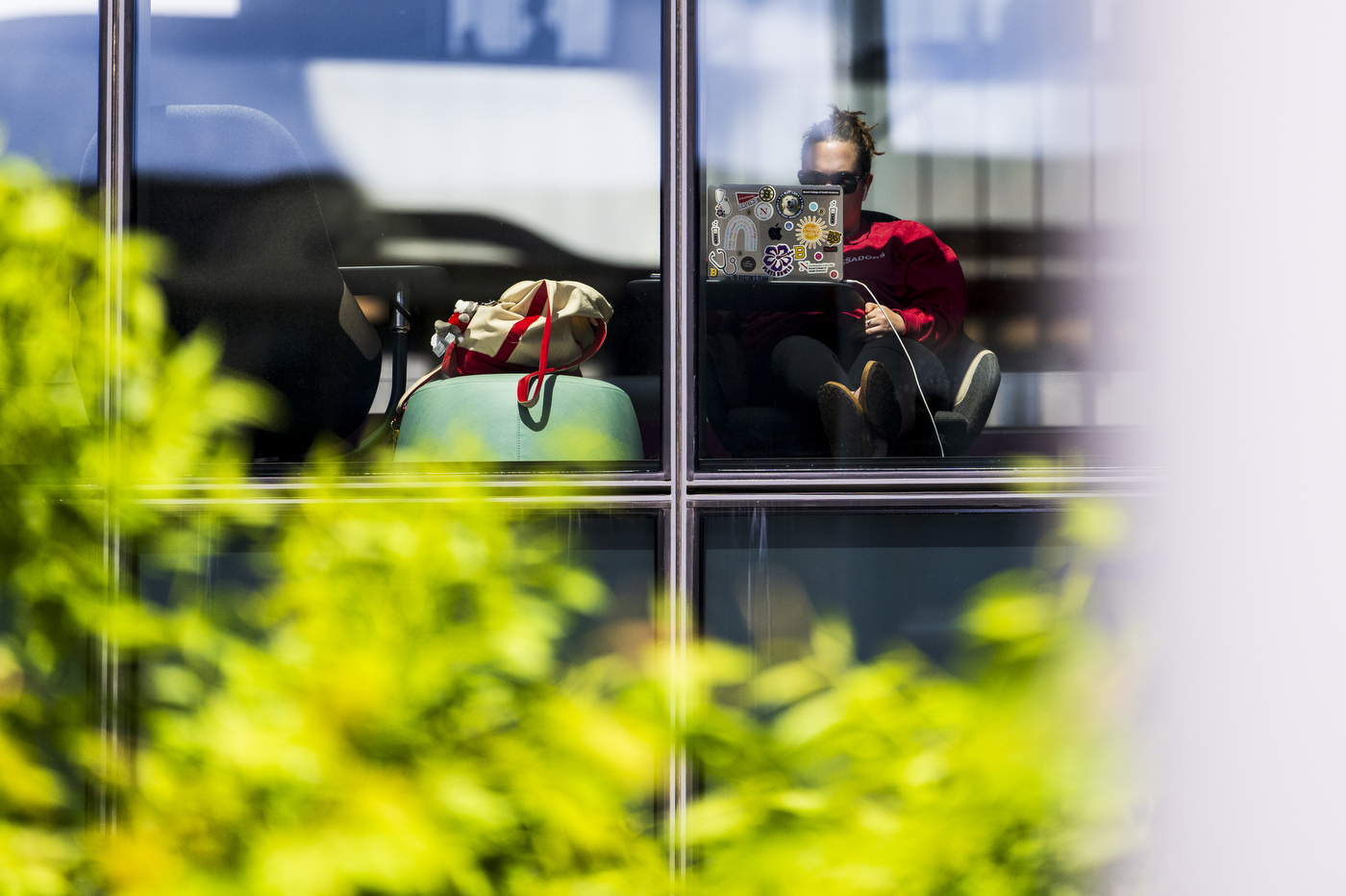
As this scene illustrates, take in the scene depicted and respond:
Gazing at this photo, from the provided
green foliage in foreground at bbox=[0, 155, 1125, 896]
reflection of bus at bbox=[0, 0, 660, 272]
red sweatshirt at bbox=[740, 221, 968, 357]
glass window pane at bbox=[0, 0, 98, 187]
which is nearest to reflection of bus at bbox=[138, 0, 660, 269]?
reflection of bus at bbox=[0, 0, 660, 272]

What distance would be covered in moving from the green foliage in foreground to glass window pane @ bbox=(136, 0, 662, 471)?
38.9 inches

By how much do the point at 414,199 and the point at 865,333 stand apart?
1.20 metres

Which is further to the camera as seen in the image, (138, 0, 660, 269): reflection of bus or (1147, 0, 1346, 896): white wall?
(138, 0, 660, 269): reflection of bus

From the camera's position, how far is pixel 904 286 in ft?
7.76

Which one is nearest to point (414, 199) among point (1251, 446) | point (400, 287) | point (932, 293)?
point (400, 287)

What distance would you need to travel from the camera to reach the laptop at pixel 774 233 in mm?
2256

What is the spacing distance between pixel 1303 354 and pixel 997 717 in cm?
32

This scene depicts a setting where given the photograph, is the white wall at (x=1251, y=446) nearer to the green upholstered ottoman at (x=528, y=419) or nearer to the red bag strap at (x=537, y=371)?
the green upholstered ottoman at (x=528, y=419)

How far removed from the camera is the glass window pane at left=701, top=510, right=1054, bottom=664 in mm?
2102

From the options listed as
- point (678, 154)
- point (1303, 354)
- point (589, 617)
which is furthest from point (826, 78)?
point (1303, 354)

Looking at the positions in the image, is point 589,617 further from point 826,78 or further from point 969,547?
point 826,78

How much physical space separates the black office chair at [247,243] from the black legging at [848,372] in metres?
1.03

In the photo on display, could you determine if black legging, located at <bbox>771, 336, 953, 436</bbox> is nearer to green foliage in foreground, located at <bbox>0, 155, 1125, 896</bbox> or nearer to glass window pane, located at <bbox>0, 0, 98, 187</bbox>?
green foliage in foreground, located at <bbox>0, 155, 1125, 896</bbox>

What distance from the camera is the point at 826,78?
2357 millimetres
